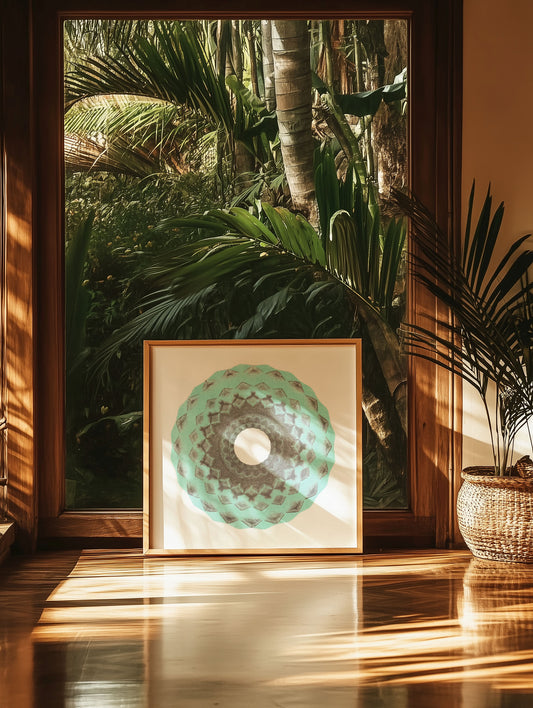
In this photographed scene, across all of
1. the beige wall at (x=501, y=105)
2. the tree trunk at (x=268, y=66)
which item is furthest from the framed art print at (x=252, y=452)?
the tree trunk at (x=268, y=66)

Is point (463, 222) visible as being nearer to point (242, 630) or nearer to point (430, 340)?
point (430, 340)

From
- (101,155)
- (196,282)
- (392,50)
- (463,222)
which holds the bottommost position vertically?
(196,282)

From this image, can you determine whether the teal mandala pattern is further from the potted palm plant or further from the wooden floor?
the potted palm plant

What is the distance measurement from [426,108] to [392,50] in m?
0.24

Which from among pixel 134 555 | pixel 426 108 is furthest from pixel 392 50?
pixel 134 555

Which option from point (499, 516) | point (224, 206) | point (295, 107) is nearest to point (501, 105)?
point (295, 107)

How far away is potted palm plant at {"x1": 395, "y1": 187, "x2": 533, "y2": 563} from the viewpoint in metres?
2.62

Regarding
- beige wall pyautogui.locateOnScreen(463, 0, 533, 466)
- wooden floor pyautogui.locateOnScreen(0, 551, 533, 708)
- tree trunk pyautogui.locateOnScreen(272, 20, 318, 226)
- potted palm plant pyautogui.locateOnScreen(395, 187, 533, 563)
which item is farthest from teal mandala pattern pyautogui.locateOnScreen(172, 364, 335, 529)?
beige wall pyautogui.locateOnScreen(463, 0, 533, 466)

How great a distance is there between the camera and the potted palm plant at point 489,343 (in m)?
2.62

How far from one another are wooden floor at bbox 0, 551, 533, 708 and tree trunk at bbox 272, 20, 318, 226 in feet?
4.19

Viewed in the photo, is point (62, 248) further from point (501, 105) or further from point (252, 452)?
point (501, 105)

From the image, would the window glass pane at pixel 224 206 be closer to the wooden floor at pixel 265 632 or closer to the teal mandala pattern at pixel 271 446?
the teal mandala pattern at pixel 271 446

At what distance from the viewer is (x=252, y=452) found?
281cm

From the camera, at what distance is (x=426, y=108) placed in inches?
113
